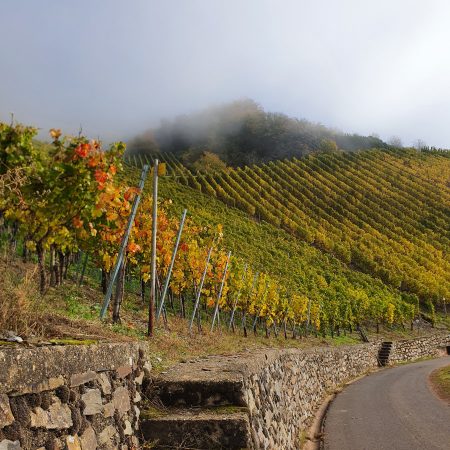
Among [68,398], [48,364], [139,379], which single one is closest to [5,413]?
[48,364]

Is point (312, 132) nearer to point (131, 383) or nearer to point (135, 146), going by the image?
point (135, 146)

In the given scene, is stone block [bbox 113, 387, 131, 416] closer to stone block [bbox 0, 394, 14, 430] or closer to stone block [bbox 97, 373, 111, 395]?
stone block [bbox 97, 373, 111, 395]

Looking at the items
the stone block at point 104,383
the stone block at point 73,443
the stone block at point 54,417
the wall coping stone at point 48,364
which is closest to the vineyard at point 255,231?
the wall coping stone at point 48,364

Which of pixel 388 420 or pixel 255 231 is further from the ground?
pixel 255 231

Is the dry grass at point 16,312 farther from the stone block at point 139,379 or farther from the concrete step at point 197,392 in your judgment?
the concrete step at point 197,392

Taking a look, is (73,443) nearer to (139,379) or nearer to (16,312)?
(16,312)

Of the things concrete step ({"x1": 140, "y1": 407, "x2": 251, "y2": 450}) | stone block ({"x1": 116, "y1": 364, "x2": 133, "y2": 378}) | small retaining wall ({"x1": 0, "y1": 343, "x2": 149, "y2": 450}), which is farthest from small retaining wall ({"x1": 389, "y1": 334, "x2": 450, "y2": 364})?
small retaining wall ({"x1": 0, "y1": 343, "x2": 149, "y2": 450})

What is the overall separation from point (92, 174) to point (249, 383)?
18.0ft

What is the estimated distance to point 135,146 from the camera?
15812 centimetres

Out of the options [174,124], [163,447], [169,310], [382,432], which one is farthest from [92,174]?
[174,124]

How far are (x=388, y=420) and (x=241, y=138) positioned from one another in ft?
485

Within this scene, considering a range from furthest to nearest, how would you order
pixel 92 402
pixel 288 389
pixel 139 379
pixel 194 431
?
pixel 288 389 → pixel 139 379 → pixel 194 431 → pixel 92 402

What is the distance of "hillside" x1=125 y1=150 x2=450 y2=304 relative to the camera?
212 feet

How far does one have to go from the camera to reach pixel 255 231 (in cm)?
6156
